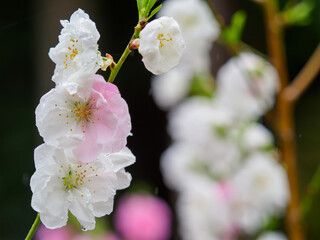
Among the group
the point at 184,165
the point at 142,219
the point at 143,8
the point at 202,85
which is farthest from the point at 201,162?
the point at 143,8

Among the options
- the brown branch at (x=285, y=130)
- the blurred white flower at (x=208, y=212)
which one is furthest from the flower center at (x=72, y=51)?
the blurred white flower at (x=208, y=212)

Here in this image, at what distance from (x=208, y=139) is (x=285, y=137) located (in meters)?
0.15

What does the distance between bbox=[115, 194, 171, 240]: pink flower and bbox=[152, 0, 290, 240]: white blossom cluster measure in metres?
0.18

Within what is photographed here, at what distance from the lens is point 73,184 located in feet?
0.83

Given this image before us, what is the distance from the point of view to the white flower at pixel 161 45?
0.25m

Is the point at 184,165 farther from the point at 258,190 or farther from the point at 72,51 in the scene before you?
the point at 72,51

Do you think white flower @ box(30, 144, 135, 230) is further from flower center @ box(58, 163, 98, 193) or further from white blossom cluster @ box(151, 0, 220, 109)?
white blossom cluster @ box(151, 0, 220, 109)

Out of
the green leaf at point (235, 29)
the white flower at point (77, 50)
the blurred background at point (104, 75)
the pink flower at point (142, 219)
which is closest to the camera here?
the white flower at point (77, 50)

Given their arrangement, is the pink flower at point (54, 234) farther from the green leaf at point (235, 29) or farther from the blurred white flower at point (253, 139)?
the green leaf at point (235, 29)

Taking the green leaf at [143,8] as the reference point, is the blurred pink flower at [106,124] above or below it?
below

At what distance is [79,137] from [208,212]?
59cm

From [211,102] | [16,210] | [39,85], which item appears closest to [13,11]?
[39,85]

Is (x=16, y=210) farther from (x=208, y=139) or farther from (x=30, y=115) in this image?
(x=208, y=139)

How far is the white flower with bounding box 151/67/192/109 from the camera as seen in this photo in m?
0.80
